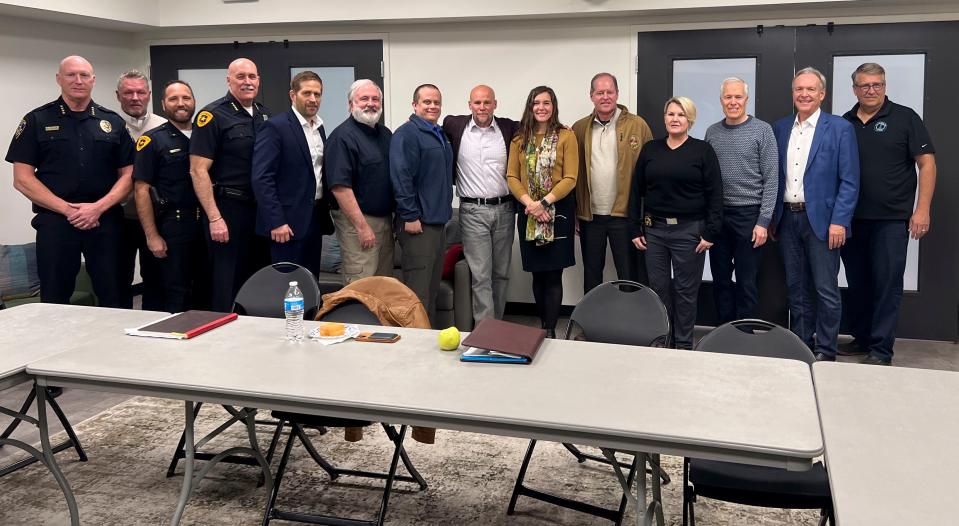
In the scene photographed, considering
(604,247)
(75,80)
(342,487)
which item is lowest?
(342,487)

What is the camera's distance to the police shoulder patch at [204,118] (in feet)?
15.4

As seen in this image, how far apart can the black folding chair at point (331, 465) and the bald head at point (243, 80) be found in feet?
6.32

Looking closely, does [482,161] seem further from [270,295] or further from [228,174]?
[270,295]

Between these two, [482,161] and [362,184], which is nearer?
[362,184]

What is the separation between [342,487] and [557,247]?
97.9 inches

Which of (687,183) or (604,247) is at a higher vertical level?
(687,183)

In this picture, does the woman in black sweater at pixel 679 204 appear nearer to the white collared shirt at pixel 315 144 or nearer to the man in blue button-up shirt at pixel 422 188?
the man in blue button-up shirt at pixel 422 188

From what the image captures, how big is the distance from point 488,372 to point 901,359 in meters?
3.87

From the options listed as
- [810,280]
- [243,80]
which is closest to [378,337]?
[243,80]

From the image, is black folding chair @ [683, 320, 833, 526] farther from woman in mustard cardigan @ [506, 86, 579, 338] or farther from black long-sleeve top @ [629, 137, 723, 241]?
woman in mustard cardigan @ [506, 86, 579, 338]

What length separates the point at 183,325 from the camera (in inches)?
128

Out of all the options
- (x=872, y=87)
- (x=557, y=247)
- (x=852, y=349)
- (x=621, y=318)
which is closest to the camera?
(x=621, y=318)

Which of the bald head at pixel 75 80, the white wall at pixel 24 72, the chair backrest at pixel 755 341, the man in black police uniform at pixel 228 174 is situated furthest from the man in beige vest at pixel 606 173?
the white wall at pixel 24 72

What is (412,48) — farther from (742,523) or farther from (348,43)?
(742,523)
